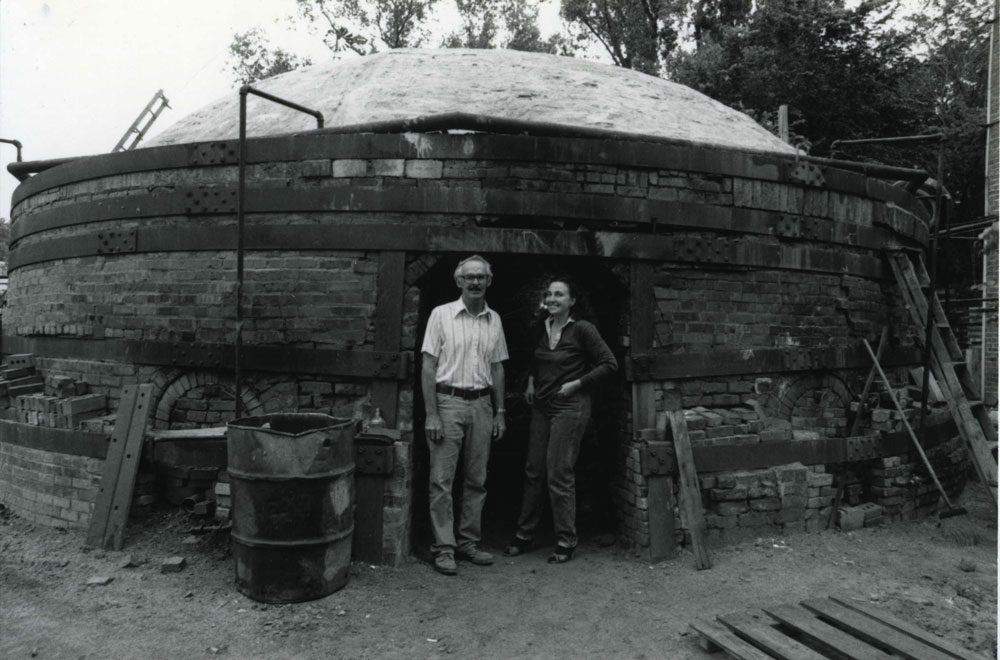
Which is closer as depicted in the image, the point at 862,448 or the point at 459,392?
the point at 459,392

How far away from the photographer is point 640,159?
15.6ft

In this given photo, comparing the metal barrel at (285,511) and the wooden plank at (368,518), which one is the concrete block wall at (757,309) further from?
the metal barrel at (285,511)

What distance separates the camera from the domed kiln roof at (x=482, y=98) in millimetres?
5613

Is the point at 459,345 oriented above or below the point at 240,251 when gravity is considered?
below

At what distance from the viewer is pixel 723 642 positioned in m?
3.21

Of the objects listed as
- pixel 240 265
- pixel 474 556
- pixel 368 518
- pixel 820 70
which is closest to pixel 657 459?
pixel 474 556

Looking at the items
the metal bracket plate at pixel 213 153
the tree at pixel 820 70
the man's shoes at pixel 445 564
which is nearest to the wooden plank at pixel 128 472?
the metal bracket plate at pixel 213 153

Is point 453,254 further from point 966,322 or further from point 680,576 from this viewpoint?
point 966,322

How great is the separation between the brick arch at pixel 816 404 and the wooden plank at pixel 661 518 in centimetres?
126

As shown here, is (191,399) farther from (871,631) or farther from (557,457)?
(871,631)

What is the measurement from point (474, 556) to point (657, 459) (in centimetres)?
143

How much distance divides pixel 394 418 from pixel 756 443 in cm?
265

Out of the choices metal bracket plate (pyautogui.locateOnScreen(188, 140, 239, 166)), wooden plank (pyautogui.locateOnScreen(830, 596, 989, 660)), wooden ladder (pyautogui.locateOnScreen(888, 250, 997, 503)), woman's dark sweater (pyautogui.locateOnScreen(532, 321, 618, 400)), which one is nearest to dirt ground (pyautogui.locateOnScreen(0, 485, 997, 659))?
wooden plank (pyautogui.locateOnScreen(830, 596, 989, 660))

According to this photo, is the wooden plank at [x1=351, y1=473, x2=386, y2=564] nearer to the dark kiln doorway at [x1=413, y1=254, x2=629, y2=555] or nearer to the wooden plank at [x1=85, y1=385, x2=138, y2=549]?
the dark kiln doorway at [x1=413, y1=254, x2=629, y2=555]
